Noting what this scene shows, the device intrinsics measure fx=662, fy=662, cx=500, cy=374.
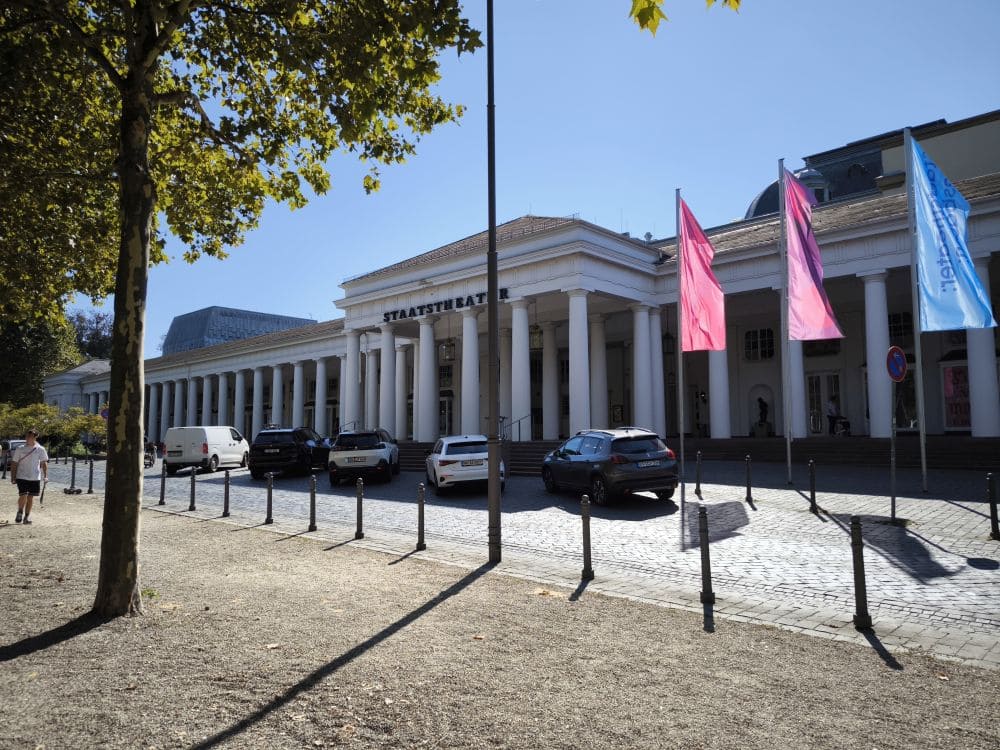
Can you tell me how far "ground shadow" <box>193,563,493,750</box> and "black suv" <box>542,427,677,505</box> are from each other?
7.28 meters

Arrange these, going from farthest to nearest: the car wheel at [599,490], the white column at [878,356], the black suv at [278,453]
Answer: the black suv at [278,453] < the white column at [878,356] < the car wheel at [599,490]

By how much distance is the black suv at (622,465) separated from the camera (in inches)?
552

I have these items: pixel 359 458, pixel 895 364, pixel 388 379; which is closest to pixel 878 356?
pixel 895 364

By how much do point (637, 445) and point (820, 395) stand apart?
20.1 metres

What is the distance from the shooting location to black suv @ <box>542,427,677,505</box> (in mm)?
14031

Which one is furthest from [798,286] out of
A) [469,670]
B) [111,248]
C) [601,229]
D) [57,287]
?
[57,287]

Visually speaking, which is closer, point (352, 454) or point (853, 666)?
point (853, 666)

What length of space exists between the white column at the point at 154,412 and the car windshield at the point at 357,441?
5976 cm

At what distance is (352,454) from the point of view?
20484 millimetres

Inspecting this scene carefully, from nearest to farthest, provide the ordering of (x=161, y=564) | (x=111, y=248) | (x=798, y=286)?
(x=161, y=564), (x=111, y=248), (x=798, y=286)

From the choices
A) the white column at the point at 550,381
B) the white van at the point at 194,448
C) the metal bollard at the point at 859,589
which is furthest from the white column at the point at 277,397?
the metal bollard at the point at 859,589

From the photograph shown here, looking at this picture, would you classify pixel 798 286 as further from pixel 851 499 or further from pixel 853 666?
pixel 853 666

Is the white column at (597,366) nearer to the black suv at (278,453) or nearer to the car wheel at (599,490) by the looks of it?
the black suv at (278,453)

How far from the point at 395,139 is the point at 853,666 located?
869cm
